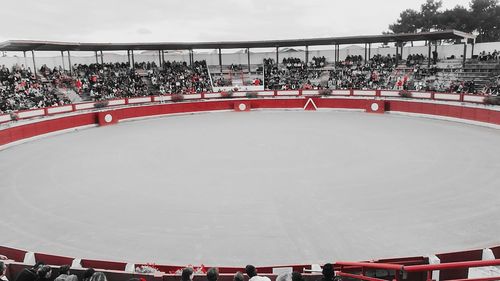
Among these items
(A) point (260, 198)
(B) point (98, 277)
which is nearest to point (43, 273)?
(B) point (98, 277)

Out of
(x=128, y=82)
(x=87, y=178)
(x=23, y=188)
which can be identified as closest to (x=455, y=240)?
(x=87, y=178)

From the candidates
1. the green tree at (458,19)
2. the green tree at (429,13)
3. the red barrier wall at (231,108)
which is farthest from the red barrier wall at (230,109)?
the green tree at (429,13)

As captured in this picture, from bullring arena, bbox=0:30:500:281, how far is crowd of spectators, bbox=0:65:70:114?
7.42 meters

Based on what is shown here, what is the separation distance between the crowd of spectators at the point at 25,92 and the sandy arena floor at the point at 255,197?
10.8m

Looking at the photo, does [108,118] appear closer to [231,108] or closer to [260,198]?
[231,108]

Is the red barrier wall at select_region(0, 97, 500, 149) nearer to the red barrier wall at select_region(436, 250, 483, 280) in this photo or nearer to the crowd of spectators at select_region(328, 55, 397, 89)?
the crowd of spectators at select_region(328, 55, 397, 89)

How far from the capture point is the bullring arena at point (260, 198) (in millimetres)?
8234

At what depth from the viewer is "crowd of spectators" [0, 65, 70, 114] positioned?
97.7 feet

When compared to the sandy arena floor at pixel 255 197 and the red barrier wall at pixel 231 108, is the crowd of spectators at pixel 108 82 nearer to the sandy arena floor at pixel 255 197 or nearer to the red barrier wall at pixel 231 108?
the red barrier wall at pixel 231 108

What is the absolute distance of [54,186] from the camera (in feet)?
44.1

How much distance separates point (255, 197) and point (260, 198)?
0.17 m

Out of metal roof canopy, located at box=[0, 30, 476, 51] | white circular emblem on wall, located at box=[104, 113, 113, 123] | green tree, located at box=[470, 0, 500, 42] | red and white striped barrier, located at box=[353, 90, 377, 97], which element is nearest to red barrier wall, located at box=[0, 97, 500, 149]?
white circular emblem on wall, located at box=[104, 113, 113, 123]

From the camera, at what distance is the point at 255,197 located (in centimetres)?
1185

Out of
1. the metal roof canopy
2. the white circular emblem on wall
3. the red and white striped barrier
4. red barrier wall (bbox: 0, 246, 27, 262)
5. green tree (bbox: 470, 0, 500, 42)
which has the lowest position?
red barrier wall (bbox: 0, 246, 27, 262)
